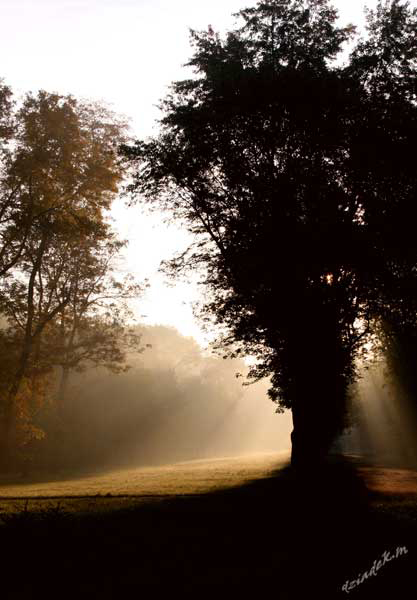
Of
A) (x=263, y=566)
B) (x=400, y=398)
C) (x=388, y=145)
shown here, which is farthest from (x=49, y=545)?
(x=400, y=398)

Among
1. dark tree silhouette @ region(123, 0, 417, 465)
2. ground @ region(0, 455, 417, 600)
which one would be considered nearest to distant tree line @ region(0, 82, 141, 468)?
dark tree silhouette @ region(123, 0, 417, 465)

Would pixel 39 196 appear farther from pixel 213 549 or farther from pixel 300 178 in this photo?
pixel 213 549

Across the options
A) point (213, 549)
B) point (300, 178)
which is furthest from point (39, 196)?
point (213, 549)

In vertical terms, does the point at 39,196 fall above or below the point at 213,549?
above

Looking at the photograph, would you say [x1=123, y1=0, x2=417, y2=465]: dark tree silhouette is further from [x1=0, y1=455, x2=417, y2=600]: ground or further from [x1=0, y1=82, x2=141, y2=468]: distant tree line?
[x1=0, y1=455, x2=417, y2=600]: ground

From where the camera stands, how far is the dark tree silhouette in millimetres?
18156

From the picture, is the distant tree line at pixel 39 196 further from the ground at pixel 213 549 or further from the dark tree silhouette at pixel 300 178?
the ground at pixel 213 549

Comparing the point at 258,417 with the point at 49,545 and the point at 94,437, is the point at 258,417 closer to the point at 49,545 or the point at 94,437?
the point at 94,437

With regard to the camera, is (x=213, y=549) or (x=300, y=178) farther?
(x=300, y=178)

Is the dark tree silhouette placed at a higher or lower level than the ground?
higher

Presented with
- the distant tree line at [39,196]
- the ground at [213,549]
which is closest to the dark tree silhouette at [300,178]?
the distant tree line at [39,196]

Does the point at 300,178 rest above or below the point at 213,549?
above

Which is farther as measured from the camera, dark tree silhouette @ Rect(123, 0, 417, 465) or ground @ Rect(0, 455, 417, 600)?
dark tree silhouette @ Rect(123, 0, 417, 465)

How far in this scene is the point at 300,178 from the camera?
18.6m
